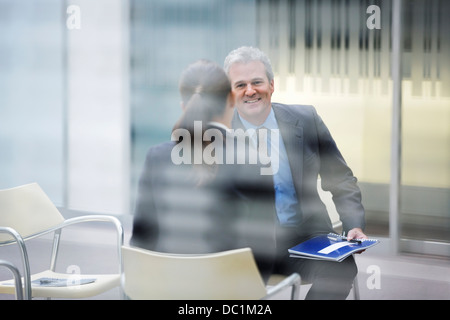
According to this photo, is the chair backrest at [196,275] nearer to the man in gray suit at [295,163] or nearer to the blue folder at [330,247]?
the blue folder at [330,247]

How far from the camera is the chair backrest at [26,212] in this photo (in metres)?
2.73

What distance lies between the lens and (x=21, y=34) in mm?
5320

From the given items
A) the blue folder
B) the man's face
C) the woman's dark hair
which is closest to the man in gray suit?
the man's face

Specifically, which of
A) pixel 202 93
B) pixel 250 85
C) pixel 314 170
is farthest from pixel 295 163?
pixel 202 93

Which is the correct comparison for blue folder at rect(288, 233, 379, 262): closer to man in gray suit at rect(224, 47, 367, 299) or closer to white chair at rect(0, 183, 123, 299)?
man in gray suit at rect(224, 47, 367, 299)

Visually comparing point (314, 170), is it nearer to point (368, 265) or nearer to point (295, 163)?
point (295, 163)

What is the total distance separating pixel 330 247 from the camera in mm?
2320

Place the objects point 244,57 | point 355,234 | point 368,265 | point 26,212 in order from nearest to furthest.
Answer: point 355,234
point 244,57
point 26,212
point 368,265

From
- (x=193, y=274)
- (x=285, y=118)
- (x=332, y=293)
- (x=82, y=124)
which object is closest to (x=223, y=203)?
(x=193, y=274)

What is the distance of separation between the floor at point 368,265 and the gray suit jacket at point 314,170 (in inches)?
32.4

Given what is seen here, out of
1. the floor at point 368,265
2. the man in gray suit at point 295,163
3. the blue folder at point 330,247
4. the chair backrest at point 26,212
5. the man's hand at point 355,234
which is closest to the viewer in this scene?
the blue folder at point 330,247

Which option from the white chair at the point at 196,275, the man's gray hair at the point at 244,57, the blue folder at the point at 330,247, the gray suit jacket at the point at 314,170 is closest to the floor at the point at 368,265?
the gray suit jacket at the point at 314,170

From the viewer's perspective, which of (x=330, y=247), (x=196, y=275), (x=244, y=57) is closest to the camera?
(x=196, y=275)
